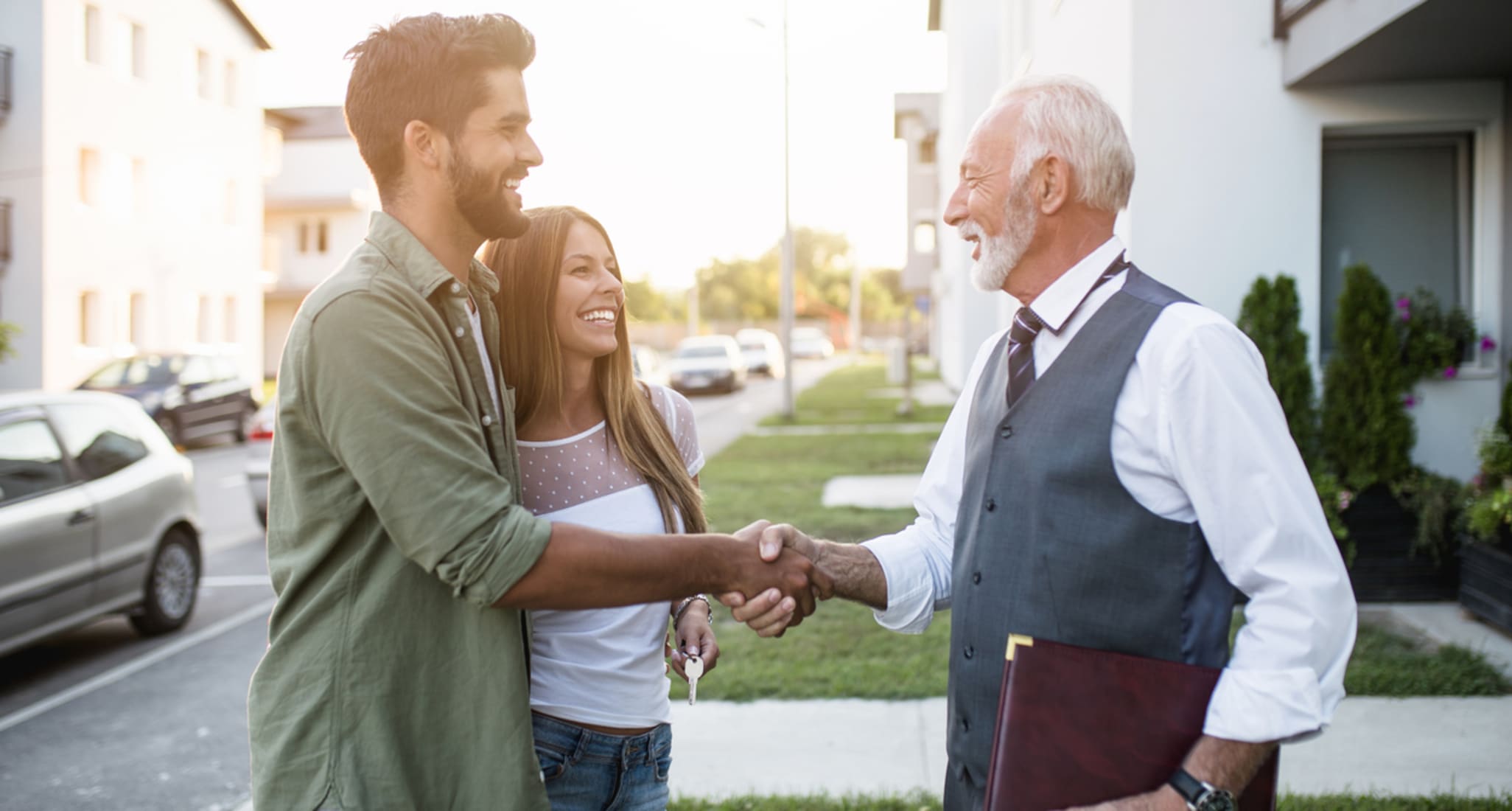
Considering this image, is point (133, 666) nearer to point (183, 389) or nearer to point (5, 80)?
point (183, 389)

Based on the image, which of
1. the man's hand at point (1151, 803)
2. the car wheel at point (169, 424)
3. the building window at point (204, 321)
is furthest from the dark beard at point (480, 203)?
the building window at point (204, 321)

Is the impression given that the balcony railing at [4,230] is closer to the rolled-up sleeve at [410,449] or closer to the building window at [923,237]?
the rolled-up sleeve at [410,449]

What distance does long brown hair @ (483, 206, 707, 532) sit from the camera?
2.64m

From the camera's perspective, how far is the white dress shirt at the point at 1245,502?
1.85 metres

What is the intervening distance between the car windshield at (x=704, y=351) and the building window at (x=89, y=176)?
Answer: 1567 cm

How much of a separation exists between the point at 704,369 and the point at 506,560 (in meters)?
32.1

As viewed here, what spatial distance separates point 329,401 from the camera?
180 centimetres

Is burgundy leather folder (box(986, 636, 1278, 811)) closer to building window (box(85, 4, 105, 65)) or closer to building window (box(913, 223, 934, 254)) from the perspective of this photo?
building window (box(85, 4, 105, 65))

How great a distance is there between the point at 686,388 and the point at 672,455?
101 feet

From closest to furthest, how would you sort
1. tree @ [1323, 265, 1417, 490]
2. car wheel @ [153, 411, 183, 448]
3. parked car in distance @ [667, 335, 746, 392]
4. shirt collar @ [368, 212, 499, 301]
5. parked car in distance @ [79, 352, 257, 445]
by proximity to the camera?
shirt collar @ [368, 212, 499, 301]
tree @ [1323, 265, 1417, 490]
car wheel @ [153, 411, 183, 448]
parked car in distance @ [79, 352, 257, 445]
parked car in distance @ [667, 335, 746, 392]

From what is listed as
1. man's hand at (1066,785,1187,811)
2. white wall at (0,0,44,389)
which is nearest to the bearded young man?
man's hand at (1066,785,1187,811)

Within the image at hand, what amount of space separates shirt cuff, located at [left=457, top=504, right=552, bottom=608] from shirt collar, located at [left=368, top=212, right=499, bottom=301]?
0.42 m

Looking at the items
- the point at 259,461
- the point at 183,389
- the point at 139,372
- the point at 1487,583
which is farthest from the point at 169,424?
the point at 1487,583

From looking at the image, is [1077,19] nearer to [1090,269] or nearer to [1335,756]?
[1335,756]
